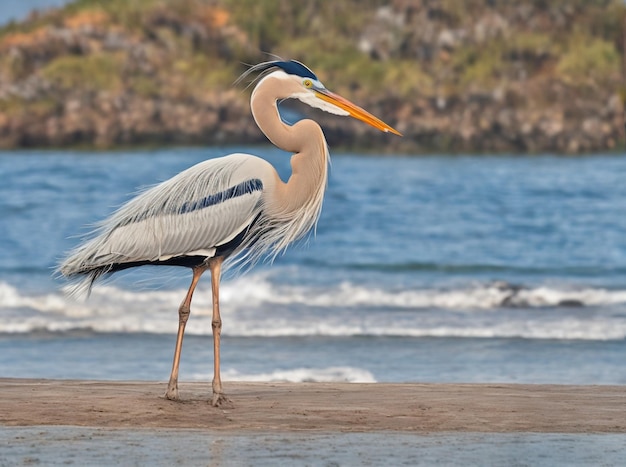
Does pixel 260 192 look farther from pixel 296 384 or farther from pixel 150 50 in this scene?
pixel 150 50

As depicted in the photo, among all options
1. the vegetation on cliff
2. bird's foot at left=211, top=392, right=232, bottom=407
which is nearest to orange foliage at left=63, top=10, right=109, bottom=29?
the vegetation on cliff

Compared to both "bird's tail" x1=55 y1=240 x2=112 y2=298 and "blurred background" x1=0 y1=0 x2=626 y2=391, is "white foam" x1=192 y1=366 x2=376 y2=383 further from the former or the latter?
"bird's tail" x1=55 y1=240 x2=112 y2=298

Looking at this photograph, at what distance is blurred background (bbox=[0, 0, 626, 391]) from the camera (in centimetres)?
1176

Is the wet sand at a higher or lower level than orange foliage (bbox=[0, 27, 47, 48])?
lower

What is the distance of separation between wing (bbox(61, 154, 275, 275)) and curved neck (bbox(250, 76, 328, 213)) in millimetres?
140

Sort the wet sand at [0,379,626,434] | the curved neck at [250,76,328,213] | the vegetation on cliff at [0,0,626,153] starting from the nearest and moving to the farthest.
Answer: the wet sand at [0,379,626,434] < the curved neck at [250,76,328,213] < the vegetation on cliff at [0,0,626,153]

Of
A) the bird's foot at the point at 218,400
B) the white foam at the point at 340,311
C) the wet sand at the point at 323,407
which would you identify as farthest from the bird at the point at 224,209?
the white foam at the point at 340,311

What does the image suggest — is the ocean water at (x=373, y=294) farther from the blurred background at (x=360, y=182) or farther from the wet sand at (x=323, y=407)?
the wet sand at (x=323, y=407)

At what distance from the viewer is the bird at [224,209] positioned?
7.00m

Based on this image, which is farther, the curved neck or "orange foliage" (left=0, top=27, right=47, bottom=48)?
"orange foliage" (left=0, top=27, right=47, bottom=48)

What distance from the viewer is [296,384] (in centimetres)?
802

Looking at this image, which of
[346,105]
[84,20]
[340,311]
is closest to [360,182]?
[340,311]

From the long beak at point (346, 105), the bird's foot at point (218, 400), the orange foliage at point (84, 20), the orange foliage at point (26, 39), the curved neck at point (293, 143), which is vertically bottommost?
the bird's foot at point (218, 400)

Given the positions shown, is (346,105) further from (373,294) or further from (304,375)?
(373,294)
